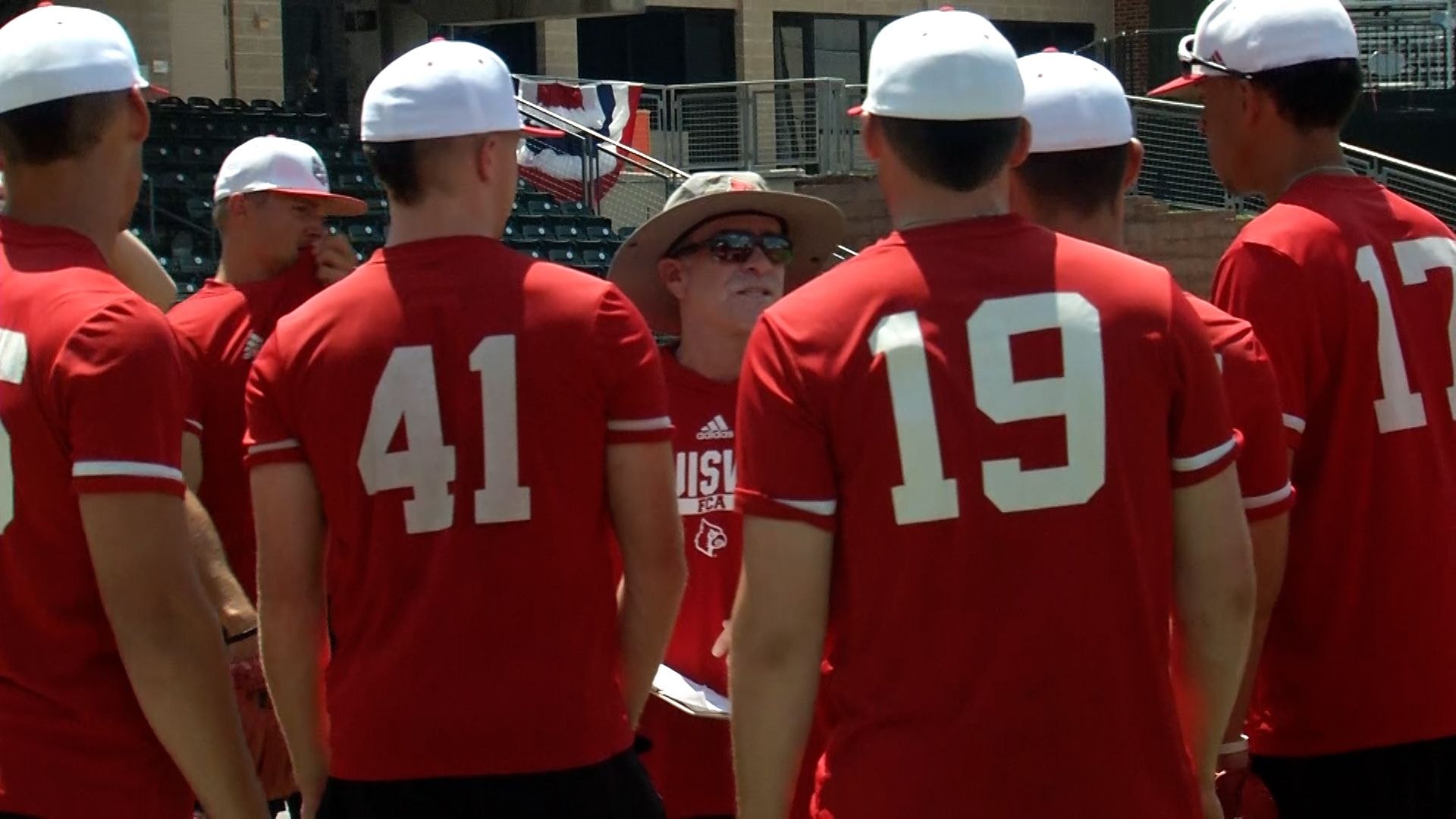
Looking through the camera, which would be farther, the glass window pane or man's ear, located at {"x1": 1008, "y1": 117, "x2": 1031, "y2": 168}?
the glass window pane

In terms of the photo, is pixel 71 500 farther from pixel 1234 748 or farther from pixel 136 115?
pixel 1234 748

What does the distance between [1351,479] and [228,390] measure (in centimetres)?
289

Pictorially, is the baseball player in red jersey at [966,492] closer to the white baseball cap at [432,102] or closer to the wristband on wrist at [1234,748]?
the white baseball cap at [432,102]

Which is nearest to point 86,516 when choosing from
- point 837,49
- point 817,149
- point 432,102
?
point 432,102

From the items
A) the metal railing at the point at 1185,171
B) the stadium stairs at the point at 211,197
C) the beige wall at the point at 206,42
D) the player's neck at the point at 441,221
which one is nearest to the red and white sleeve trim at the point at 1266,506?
the player's neck at the point at 441,221

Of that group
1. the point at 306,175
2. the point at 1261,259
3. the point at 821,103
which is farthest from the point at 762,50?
the point at 1261,259

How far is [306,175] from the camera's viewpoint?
5.38 metres

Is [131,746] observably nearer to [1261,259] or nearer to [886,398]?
[886,398]

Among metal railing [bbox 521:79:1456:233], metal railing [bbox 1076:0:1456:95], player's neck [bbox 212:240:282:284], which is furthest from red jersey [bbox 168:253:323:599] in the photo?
metal railing [bbox 1076:0:1456:95]

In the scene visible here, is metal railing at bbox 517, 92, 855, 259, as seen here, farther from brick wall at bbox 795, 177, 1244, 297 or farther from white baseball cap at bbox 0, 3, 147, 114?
white baseball cap at bbox 0, 3, 147, 114

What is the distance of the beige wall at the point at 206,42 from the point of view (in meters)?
17.9

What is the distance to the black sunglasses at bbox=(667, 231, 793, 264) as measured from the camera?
4.35 metres

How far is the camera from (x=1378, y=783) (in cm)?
357

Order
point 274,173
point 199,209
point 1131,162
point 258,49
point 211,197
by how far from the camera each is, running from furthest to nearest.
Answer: point 258,49
point 211,197
point 199,209
point 274,173
point 1131,162
